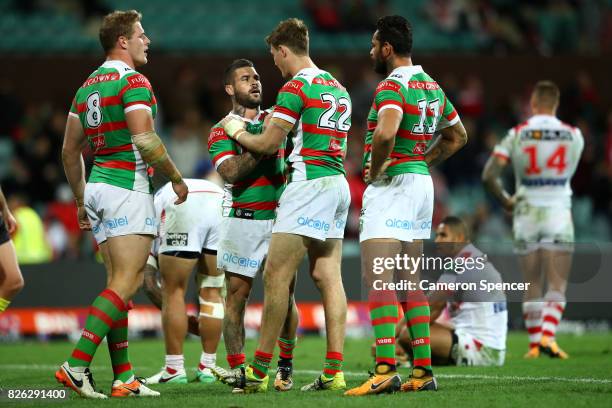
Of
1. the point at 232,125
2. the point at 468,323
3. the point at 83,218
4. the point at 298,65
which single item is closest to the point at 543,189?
the point at 468,323

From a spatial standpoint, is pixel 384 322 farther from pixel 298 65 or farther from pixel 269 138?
pixel 298 65

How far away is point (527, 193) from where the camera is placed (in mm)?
12461

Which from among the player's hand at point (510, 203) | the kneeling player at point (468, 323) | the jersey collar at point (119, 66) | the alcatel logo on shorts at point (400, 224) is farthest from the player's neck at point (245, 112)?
the player's hand at point (510, 203)

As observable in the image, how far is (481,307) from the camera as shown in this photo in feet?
36.0

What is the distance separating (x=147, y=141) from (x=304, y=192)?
1.23 meters

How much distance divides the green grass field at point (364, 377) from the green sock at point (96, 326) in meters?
0.31

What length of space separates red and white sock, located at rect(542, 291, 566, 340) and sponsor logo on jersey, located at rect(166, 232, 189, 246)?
4.58 m

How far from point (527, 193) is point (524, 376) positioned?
3.49m

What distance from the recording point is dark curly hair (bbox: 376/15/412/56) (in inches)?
319

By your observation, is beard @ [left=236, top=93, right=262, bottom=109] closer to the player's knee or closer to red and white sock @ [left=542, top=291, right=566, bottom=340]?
the player's knee

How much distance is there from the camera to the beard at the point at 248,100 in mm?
8938

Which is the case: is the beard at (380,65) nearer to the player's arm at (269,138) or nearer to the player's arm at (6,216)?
the player's arm at (269,138)

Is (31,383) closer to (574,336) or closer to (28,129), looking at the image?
(574,336)

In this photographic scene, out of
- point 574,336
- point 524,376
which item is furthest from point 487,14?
point 524,376
